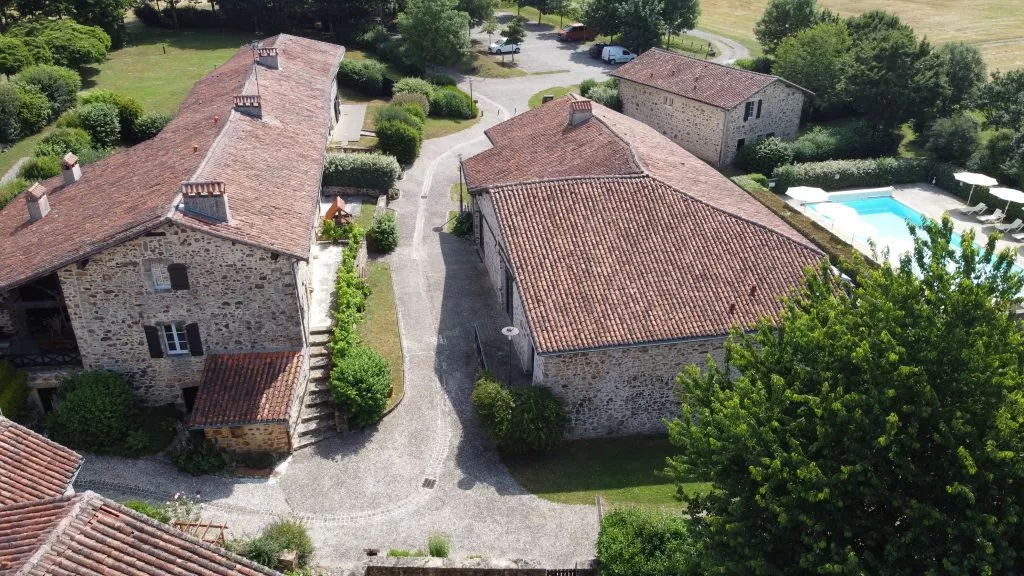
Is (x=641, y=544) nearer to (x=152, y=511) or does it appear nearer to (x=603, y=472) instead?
(x=603, y=472)

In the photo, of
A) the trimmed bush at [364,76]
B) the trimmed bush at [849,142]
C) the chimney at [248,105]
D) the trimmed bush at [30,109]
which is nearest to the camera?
the chimney at [248,105]

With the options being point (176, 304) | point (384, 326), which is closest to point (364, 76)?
A: point (384, 326)

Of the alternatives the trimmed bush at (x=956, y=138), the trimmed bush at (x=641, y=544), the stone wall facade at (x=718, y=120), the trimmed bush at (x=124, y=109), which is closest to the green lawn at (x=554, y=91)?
the stone wall facade at (x=718, y=120)

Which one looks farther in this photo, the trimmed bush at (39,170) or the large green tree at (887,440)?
the trimmed bush at (39,170)

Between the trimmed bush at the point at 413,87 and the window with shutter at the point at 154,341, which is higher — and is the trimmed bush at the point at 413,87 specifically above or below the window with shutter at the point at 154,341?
below

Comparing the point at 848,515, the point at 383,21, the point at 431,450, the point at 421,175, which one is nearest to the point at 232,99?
the point at 421,175

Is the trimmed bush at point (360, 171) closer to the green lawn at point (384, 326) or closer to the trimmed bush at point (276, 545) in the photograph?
the green lawn at point (384, 326)

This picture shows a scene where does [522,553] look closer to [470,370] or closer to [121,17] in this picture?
[470,370]

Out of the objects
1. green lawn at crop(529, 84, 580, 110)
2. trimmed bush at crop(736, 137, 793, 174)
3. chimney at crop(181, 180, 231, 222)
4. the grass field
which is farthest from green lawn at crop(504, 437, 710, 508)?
the grass field
